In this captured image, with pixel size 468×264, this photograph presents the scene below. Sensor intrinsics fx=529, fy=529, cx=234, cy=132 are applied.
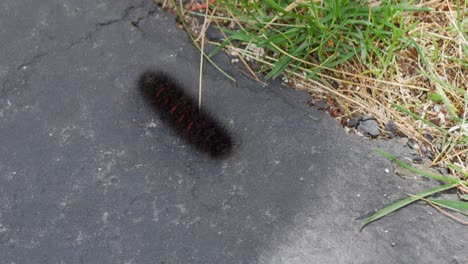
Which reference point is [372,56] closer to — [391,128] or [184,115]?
[391,128]

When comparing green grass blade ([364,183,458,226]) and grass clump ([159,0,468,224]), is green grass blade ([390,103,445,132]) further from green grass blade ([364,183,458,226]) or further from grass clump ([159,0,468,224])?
green grass blade ([364,183,458,226])

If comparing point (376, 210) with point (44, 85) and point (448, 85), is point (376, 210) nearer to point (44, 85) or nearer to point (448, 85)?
point (448, 85)

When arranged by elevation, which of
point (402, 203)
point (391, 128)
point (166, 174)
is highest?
point (391, 128)

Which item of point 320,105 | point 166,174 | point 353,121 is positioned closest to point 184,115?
point 166,174

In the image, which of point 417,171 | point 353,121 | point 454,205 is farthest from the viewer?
point 353,121

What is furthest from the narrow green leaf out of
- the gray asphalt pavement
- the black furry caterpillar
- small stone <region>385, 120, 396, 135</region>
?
the black furry caterpillar

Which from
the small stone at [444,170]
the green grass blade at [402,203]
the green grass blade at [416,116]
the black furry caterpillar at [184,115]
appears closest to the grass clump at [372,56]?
the green grass blade at [416,116]
